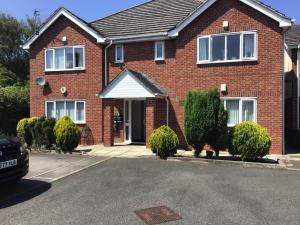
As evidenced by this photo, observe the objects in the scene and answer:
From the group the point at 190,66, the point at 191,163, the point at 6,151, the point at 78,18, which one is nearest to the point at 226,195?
the point at 191,163

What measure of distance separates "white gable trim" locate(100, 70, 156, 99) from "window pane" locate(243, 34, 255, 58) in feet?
14.2

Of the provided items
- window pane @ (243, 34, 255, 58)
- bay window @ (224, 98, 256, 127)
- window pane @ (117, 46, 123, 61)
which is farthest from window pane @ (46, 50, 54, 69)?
window pane @ (243, 34, 255, 58)

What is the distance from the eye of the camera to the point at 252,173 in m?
10.7

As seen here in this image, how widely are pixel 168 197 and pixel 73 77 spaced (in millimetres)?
12416

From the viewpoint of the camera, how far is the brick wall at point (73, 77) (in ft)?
61.2

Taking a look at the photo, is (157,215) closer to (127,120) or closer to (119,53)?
(127,120)

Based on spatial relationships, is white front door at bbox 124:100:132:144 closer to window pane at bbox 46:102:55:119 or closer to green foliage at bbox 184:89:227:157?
window pane at bbox 46:102:55:119

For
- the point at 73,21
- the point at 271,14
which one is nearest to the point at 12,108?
the point at 73,21

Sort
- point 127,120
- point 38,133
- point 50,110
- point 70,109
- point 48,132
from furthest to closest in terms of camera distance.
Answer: point 50,110 < point 70,109 < point 127,120 < point 38,133 < point 48,132

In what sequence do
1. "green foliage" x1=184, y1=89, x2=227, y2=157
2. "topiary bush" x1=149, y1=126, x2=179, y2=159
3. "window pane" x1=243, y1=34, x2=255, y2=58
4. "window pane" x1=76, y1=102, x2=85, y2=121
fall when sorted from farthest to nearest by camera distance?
"window pane" x1=76, y1=102, x2=85, y2=121 → "window pane" x1=243, y1=34, x2=255, y2=58 → "topiary bush" x1=149, y1=126, x2=179, y2=159 → "green foliage" x1=184, y1=89, x2=227, y2=157

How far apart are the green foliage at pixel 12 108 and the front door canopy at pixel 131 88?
743 cm

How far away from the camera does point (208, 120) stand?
41.8ft

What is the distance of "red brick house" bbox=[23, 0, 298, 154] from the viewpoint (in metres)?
15.4

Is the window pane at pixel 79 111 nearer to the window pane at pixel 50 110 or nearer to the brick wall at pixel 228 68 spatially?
the window pane at pixel 50 110
